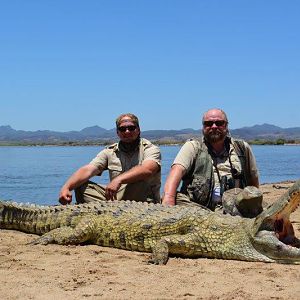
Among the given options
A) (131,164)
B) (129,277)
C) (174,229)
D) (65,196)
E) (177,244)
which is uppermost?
(131,164)

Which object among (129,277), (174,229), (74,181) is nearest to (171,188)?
(174,229)

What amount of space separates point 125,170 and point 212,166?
1.49m

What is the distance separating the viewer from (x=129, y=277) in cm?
525

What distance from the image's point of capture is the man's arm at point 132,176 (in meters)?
7.81

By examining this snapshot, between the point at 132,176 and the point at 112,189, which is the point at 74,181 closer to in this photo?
the point at 112,189

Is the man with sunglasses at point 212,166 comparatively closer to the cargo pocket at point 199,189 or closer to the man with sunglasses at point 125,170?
the cargo pocket at point 199,189

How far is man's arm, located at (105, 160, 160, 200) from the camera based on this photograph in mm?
7809

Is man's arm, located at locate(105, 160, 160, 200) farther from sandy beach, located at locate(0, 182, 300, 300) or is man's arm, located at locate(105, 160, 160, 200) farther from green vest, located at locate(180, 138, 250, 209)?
sandy beach, located at locate(0, 182, 300, 300)

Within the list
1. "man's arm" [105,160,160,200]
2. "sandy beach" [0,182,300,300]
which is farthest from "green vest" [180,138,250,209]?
"sandy beach" [0,182,300,300]

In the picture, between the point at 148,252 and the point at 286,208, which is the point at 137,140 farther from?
the point at 286,208

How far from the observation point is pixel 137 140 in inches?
336

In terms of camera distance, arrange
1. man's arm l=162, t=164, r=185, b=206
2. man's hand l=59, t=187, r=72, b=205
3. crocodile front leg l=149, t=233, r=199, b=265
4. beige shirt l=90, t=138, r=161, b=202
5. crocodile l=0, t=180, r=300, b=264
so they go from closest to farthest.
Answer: crocodile l=0, t=180, r=300, b=264 → crocodile front leg l=149, t=233, r=199, b=265 → man's arm l=162, t=164, r=185, b=206 → man's hand l=59, t=187, r=72, b=205 → beige shirt l=90, t=138, r=161, b=202

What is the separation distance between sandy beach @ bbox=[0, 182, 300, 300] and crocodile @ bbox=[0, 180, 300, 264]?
13 cm

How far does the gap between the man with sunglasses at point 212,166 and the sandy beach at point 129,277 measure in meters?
1.54
